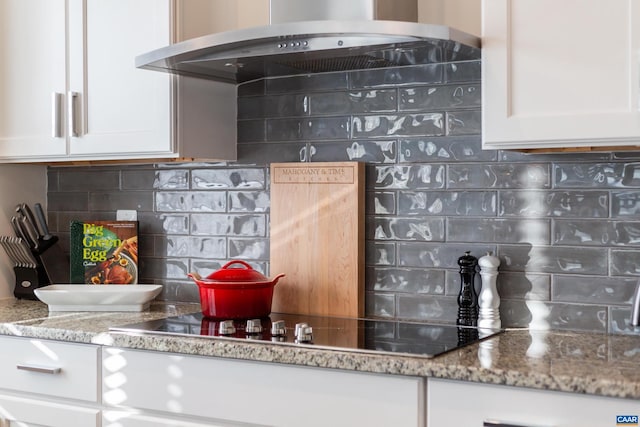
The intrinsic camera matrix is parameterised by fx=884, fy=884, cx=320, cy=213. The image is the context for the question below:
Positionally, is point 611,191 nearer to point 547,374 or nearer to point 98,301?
point 547,374

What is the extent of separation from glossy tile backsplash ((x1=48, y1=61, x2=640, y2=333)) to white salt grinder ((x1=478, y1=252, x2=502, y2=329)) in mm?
63

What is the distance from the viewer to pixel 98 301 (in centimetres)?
294

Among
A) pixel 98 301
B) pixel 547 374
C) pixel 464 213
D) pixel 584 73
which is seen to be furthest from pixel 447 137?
pixel 98 301

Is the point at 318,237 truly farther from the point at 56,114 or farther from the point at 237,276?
the point at 56,114

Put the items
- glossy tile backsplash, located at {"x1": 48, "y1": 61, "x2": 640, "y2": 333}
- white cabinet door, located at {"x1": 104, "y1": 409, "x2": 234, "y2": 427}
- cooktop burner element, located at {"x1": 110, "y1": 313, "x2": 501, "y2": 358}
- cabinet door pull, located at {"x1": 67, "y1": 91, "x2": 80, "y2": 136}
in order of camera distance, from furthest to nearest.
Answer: cabinet door pull, located at {"x1": 67, "y1": 91, "x2": 80, "y2": 136}
glossy tile backsplash, located at {"x1": 48, "y1": 61, "x2": 640, "y2": 333}
white cabinet door, located at {"x1": 104, "y1": 409, "x2": 234, "y2": 427}
cooktop burner element, located at {"x1": 110, "y1": 313, "x2": 501, "y2": 358}

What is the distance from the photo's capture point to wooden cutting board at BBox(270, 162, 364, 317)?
2789 mm

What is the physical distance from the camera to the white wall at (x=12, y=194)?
3.36 metres

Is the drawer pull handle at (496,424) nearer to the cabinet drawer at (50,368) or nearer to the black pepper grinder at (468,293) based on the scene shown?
the black pepper grinder at (468,293)

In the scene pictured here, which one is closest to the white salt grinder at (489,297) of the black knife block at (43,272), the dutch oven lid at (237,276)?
the dutch oven lid at (237,276)

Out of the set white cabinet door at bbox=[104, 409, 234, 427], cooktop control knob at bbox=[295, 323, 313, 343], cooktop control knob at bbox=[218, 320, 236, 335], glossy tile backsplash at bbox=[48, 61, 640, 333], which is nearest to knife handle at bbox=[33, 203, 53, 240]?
glossy tile backsplash at bbox=[48, 61, 640, 333]

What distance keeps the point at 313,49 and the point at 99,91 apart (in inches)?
35.4

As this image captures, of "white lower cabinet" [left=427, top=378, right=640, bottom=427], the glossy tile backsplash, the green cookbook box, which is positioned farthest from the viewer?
the green cookbook box

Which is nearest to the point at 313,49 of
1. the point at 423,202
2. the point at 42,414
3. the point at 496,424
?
the point at 423,202

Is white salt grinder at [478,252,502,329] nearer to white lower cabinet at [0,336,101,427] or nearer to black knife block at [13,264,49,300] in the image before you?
white lower cabinet at [0,336,101,427]
